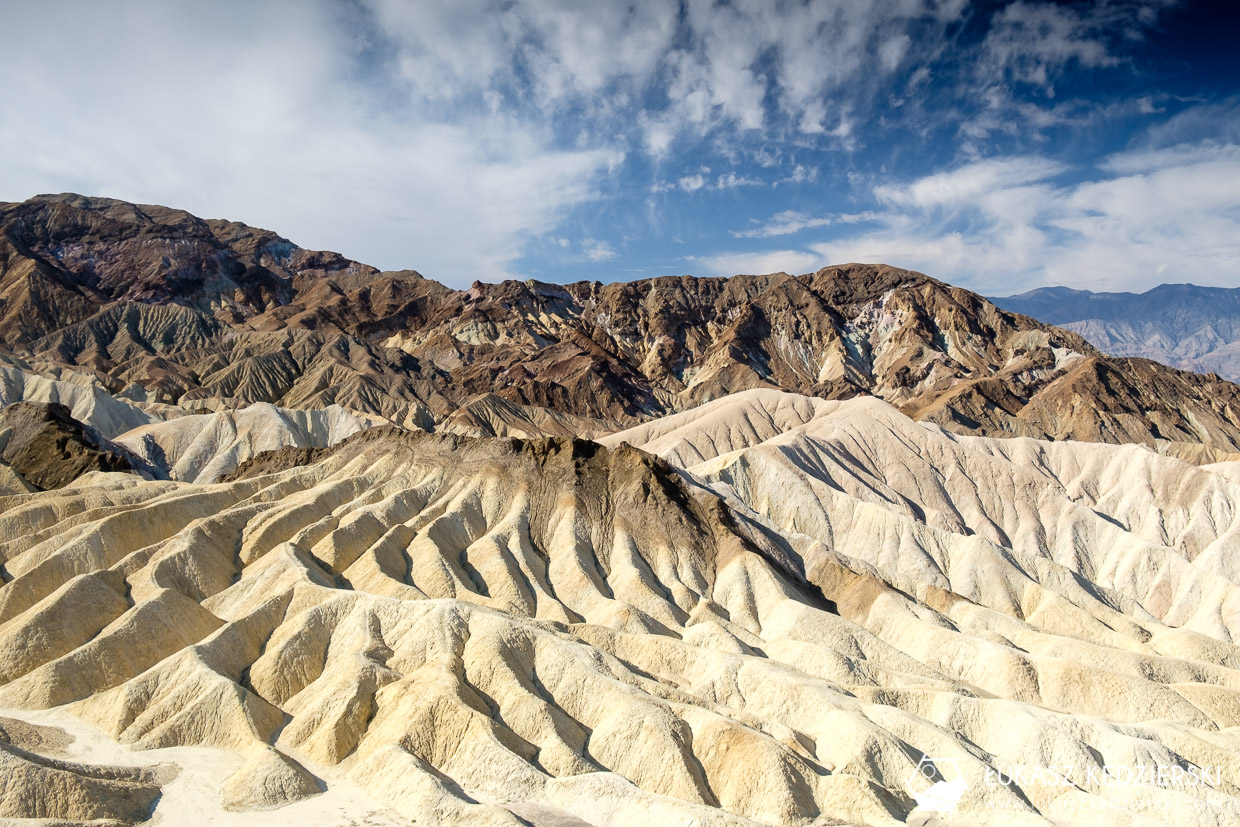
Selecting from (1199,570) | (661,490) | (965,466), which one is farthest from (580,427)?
(1199,570)

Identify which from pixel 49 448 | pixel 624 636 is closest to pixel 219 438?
pixel 49 448

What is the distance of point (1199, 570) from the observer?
281 ft

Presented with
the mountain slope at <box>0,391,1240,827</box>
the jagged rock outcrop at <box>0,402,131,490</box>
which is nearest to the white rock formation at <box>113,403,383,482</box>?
the jagged rock outcrop at <box>0,402,131,490</box>

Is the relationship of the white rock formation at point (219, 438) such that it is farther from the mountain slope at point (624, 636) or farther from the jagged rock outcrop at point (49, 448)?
the mountain slope at point (624, 636)

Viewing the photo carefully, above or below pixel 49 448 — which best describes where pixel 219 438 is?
below

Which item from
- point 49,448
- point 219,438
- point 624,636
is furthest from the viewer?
point 219,438

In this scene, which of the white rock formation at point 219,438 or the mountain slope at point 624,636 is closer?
the mountain slope at point 624,636

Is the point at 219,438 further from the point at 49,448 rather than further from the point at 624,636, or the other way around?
the point at 624,636

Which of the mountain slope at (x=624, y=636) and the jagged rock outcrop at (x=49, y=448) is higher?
the jagged rock outcrop at (x=49, y=448)

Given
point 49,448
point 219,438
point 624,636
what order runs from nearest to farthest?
point 624,636 → point 49,448 → point 219,438

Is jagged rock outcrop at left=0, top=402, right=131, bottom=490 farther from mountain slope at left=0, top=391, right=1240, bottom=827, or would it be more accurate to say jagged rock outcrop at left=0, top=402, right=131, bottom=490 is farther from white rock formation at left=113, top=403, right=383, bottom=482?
mountain slope at left=0, top=391, right=1240, bottom=827

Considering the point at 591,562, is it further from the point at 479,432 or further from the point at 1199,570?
the point at 479,432

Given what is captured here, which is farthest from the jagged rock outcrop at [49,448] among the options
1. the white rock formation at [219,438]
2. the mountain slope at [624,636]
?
the mountain slope at [624,636]

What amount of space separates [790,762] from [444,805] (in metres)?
16.0
